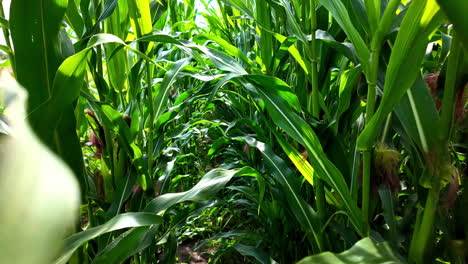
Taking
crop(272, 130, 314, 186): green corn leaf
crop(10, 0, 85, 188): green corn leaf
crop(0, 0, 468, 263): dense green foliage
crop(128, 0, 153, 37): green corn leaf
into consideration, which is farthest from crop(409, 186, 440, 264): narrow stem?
crop(128, 0, 153, 37): green corn leaf

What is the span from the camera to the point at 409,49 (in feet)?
1.34

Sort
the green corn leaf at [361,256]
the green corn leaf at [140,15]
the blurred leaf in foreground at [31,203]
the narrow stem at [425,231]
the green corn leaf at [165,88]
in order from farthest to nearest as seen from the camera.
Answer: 1. the green corn leaf at [165,88]
2. the green corn leaf at [140,15]
3. the narrow stem at [425,231]
4. the green corn leaf at [361,256]
5. the blurred leaf in foreground at [31,203]

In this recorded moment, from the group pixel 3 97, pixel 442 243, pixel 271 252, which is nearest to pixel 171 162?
pixel 271 252

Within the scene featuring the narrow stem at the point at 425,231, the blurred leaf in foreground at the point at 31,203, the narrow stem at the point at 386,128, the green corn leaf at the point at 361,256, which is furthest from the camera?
the narrow stem at the point at 386,128

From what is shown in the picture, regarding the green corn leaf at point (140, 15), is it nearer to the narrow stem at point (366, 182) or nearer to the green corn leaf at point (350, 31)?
the green corn leaf at point (350, 31)

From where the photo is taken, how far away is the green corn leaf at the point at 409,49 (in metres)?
0.38

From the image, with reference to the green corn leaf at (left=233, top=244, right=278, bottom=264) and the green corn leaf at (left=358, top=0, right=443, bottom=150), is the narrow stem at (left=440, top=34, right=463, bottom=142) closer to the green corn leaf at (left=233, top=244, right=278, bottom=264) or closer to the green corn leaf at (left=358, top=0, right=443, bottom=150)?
the green corn leaf at (left=358, top=0, right=443, bottom=150)

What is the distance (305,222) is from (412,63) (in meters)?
0.37

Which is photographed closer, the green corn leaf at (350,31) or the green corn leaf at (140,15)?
the green corn leaf at (350,31)

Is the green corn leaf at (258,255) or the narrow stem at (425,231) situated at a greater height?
the narrow stem at (425,231)

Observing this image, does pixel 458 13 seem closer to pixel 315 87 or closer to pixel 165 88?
pixel 315 87

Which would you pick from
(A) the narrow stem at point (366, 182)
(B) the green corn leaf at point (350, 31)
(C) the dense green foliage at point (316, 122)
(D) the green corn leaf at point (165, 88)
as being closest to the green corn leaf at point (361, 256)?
(C) the dense green foliage at point (316, 122)

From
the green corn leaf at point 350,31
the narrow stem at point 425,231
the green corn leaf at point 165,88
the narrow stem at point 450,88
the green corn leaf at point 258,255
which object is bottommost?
the green corn leaf at point 258,255

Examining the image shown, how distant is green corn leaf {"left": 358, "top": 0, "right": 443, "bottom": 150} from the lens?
375mm
